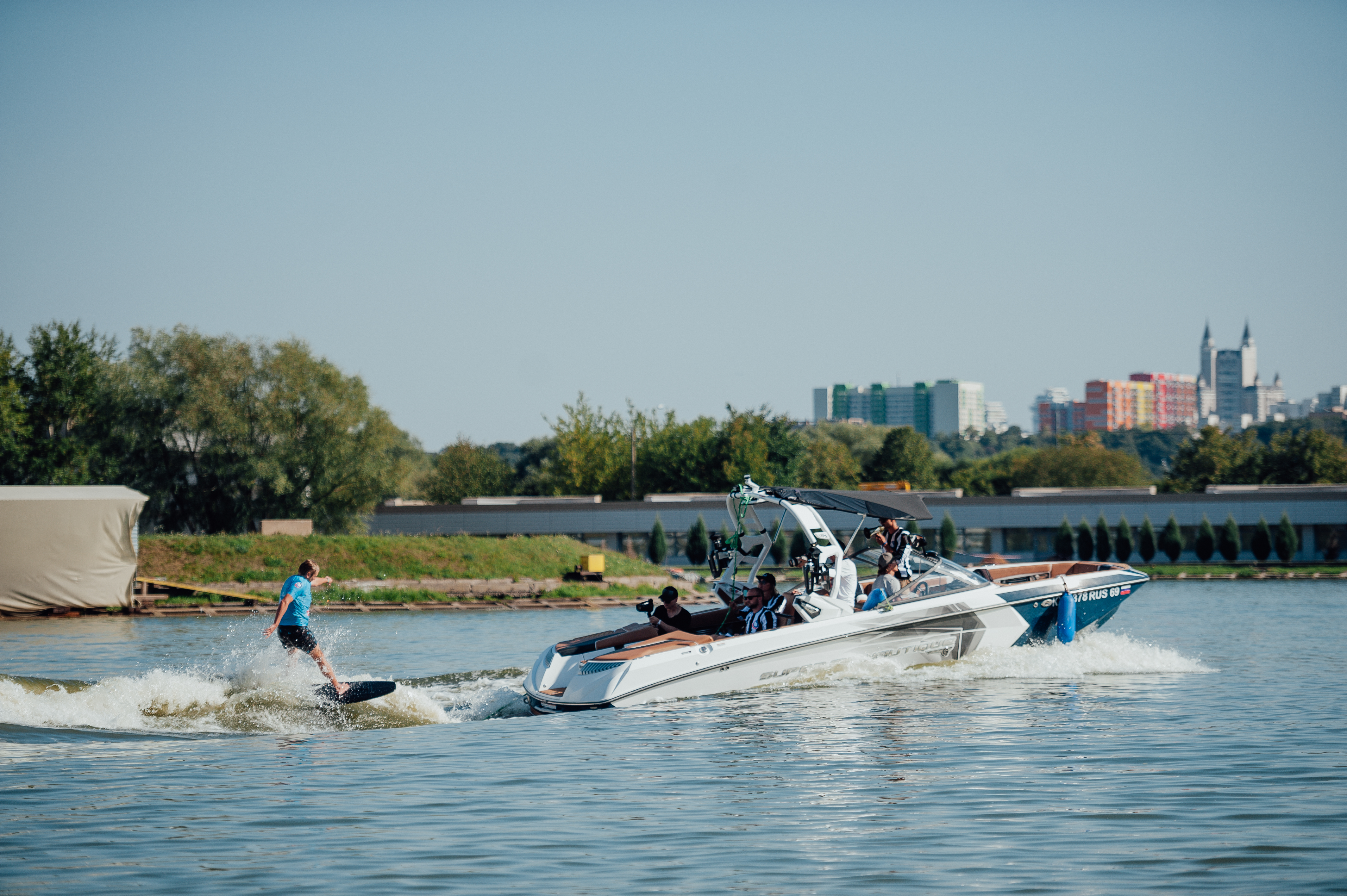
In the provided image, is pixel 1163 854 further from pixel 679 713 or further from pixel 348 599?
pixel 348 599

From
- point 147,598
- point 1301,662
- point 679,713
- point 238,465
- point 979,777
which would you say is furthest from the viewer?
point 238,465

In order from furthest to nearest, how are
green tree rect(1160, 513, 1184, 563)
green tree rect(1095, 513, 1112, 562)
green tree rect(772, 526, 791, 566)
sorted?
green tree rect(1160, 513, 1184, 563), green tree rect(1095, 513, 1112, 562), green tree rect(772, 526, 791, 566)

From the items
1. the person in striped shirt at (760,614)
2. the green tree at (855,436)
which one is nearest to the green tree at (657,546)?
the person in striped shirt at (760,614)

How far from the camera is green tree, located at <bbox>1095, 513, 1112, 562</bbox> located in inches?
2493

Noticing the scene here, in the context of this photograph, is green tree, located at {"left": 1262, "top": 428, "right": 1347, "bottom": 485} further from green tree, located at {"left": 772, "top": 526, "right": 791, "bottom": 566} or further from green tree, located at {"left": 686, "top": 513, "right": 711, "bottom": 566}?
green tree, located at {"left": 686, "top": 513, "right": 711, "bottom": 566}

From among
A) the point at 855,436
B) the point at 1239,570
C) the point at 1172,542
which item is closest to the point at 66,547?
the point at 1239,570

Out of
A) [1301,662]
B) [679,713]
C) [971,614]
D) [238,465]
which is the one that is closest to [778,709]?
[679,713]

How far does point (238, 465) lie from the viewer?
5600cm

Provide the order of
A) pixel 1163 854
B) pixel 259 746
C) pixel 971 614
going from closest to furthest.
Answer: pixel 1163 854
pixel 259 746
pixel 971 614

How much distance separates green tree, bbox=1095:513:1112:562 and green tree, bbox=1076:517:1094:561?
0.26 meters

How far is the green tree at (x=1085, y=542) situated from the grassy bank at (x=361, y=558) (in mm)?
24289

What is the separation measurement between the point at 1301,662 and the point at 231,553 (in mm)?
35411

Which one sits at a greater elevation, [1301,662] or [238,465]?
[238,465]

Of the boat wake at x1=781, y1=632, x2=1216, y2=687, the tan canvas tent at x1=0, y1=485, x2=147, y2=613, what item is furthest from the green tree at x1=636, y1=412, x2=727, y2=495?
the boat wake at x1=781, y1=632, x2=1216, y2=687
